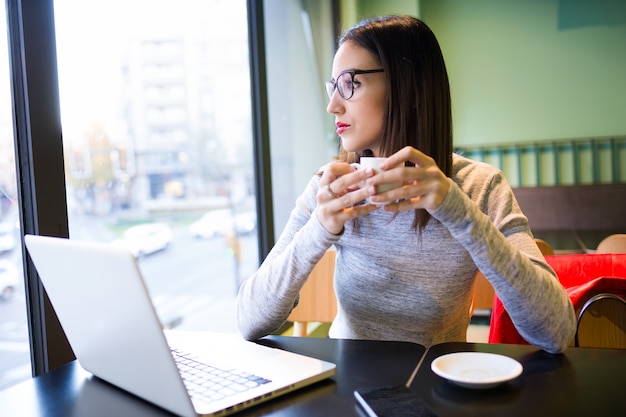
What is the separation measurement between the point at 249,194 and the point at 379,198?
196 centimetres

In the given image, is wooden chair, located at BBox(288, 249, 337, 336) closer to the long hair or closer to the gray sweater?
the gray sweater

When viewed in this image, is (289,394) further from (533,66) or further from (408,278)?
(533,66)

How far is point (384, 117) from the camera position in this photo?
4.02ft

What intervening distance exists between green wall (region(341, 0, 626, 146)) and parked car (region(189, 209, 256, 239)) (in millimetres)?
2152

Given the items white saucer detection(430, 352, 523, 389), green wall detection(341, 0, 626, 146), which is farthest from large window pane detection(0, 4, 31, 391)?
green wall detection(341, 0, 626, 146)

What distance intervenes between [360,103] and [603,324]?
718mm

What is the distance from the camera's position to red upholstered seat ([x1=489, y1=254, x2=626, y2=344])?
4.16 ft

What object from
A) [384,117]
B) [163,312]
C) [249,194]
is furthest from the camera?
[249,194]

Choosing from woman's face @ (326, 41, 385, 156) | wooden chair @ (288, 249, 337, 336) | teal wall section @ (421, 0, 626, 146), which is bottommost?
wooden chair @ (288, 249, 337, 336)

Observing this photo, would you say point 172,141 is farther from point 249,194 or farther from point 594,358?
point 594,358

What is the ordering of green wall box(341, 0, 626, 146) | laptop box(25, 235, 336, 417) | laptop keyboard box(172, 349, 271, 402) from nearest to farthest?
laptop box(25, 235, 336, 417)
laptop keyboard box(172, 349, 271, 402)
green wall box(341, 0, 626, 146)

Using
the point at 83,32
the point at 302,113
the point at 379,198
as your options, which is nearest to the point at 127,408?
the point at 379,198

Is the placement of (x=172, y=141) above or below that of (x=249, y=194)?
above

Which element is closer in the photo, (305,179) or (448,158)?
(448,158)
